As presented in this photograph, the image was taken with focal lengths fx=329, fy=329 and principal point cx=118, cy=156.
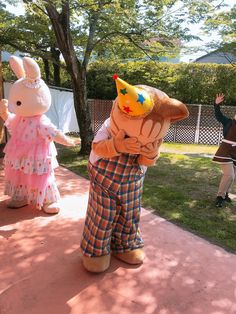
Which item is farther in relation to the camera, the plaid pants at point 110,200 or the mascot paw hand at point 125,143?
the plaid pants at point 110,200

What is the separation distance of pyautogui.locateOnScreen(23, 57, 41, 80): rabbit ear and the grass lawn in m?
2.36

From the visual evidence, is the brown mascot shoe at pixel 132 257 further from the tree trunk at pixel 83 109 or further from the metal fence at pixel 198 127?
the metal fence at pixel 198 127

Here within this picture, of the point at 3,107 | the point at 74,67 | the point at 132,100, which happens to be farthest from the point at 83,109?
the point at 132,100

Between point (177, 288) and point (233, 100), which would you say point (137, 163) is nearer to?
point (177, 288)

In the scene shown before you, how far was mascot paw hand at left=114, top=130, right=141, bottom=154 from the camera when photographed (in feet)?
8.89

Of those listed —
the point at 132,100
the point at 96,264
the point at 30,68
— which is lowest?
the point at 96,264

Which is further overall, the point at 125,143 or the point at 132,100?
the point at 125,143

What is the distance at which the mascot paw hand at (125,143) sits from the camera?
2711 mm

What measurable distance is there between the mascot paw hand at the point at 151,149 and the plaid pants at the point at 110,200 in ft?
0.51

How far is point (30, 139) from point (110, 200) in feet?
5.35

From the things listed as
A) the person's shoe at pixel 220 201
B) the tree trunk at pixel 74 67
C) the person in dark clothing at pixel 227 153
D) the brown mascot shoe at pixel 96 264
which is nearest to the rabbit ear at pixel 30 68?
the brown mascot shoe at pixel 96 264

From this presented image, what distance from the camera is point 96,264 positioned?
2.99m

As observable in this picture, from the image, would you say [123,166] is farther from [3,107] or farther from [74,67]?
[74,67]

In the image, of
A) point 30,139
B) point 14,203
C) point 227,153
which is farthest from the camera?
point 227,153
